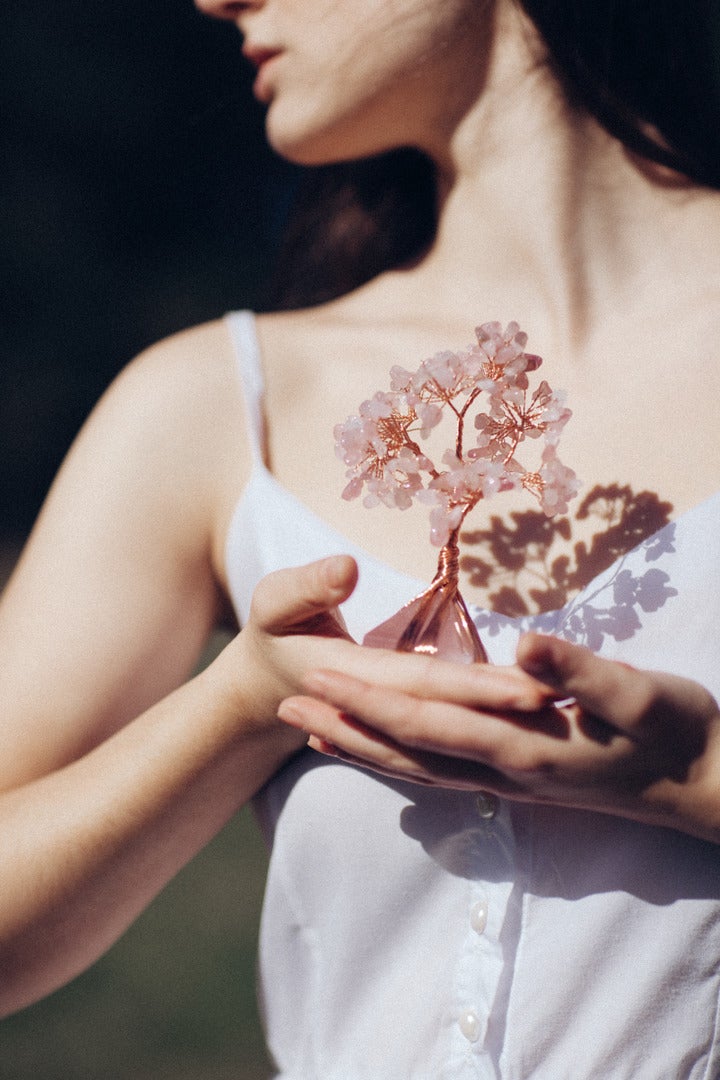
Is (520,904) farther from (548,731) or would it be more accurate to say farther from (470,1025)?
(548,731)

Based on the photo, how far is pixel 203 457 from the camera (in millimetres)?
1066

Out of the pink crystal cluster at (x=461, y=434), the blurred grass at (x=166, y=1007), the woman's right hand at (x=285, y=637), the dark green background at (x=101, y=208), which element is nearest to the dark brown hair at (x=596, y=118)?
the pink crystal cluster at (x=461, y=434)

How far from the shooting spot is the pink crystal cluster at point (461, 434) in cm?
79

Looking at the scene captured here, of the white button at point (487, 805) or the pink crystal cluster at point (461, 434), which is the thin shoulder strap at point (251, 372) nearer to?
the pink crystal cluster at point (461, 434)

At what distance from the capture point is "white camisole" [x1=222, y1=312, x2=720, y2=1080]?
2.81ft

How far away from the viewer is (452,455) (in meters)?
0.79

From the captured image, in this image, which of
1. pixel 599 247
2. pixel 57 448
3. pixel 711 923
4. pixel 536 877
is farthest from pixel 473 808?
pixel 57 448

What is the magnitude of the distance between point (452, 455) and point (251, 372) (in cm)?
37

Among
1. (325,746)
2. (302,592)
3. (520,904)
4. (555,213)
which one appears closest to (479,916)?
(520,904)

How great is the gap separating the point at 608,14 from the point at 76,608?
2.68 ft

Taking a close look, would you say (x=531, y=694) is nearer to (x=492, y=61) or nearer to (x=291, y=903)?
(x=291, y=903)

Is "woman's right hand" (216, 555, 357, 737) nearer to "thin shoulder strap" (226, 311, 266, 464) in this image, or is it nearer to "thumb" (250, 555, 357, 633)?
"thumb" (250, 555, 357, 633)

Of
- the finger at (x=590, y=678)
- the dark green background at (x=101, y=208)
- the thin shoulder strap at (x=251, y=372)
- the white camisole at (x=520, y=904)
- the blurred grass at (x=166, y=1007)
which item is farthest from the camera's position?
the dark green background at (x=101, y=208)

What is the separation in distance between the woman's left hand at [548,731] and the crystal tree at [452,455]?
0.29ft
